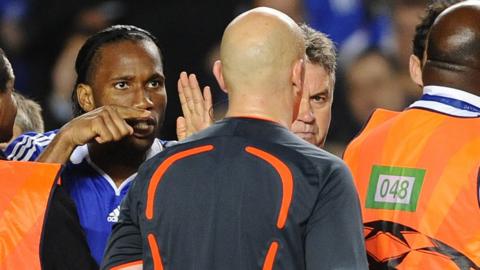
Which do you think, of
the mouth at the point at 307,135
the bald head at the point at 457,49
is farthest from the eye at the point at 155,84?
the bald head at the point at 457,49

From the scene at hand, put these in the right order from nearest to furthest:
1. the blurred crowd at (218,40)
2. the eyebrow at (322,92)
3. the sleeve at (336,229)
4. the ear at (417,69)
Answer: the sleeve at (336,229) < the ear at (417,69) < the eyebrow at (322,92) < the blurred crowd at (218,40)

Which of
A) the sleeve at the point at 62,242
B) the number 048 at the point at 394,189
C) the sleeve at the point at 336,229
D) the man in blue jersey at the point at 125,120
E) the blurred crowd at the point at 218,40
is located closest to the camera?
the sleeve at the point at 336,229

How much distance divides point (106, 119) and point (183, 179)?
688 millimetres

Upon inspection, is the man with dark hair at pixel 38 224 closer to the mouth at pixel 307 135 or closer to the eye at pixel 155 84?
the eye at pixel 155 84

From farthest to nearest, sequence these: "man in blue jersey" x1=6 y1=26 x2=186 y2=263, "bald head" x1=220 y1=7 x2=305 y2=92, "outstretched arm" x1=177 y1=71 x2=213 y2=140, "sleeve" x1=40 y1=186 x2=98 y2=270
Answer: "man in blue jersey" x1=6 y1=26 x2=186 y2=263 → "outstretched arm" x1=177 y1=71 x2=213 y2=140 → "sleeve" x1=40 y1=186 x2=98 y2=270 → "bald head" x1=220 y1=7 x2=305 y2=92

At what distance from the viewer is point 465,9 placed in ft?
9.39

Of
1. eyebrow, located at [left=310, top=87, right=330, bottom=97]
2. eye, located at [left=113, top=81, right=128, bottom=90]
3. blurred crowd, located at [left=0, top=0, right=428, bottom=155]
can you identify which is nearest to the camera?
eye, located at [left=113, top=81, right=128, bottom=90]

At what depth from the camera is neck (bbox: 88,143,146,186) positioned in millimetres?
3350

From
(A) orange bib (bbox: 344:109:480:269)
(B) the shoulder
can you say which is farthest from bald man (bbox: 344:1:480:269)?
(B) the shoulder

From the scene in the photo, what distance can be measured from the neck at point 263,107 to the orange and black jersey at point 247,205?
0.02 metres

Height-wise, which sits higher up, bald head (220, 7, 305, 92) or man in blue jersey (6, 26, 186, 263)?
bald head (220, 7, 305, 92)

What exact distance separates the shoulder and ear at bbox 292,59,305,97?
1.27 meters

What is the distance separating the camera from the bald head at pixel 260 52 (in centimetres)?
238

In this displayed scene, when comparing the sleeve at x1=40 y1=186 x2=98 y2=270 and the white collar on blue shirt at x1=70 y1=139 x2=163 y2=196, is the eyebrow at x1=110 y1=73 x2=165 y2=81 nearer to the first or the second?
the white collar on blue shirt at x1=70 y1=139 x2=163 y2=196
